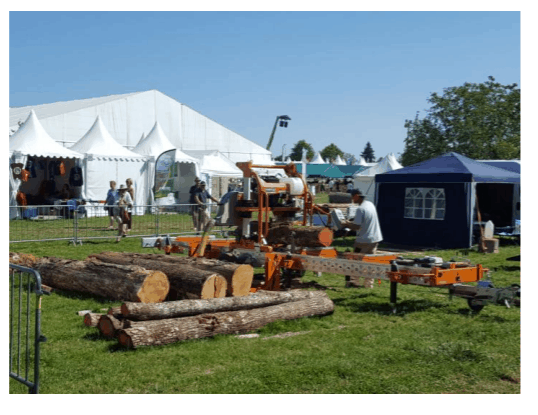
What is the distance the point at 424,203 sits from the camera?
1784cm

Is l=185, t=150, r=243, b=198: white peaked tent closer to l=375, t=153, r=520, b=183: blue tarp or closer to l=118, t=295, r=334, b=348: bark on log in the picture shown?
l=375, t=153, r=520, b=183: blue tarp

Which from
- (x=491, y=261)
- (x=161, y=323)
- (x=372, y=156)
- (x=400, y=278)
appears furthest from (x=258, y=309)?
(x=372, y=156)

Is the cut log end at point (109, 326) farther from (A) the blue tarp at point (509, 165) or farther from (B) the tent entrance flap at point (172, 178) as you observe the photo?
(B) the tent entrance flap at point (172, 178)

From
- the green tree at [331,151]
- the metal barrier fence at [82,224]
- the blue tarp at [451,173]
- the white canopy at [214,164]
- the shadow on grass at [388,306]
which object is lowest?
the shadow on grass at [388,306]

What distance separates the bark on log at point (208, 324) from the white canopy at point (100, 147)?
67.0 feet

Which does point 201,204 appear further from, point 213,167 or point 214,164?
point 214,164

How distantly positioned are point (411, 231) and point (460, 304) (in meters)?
9.02

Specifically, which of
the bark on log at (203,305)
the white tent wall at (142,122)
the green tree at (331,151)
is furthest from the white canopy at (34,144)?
the green tree at (331,151)

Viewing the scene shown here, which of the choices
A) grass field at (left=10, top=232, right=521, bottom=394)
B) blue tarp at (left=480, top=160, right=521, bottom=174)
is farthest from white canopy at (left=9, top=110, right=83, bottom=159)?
grass field at (left=10, top=232, right=521, bottom=394)

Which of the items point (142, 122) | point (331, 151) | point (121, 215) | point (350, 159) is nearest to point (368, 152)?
point (331, 151)

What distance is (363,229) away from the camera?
1068cm

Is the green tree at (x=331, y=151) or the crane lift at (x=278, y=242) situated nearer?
the crane lift at (x=278, y=242)

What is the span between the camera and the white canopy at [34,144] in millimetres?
24672

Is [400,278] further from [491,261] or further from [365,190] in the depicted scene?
[365,190]
